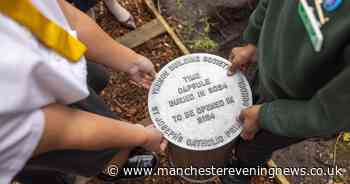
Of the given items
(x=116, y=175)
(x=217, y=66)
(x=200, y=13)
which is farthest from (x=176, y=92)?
(x=200, y=13)

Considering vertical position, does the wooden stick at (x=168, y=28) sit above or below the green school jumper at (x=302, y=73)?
below

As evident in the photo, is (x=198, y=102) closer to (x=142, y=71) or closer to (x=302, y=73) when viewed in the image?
(x=142, y=71)

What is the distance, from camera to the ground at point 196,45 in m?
1.94

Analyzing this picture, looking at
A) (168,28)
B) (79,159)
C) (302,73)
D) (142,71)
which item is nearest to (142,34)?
(168,28)

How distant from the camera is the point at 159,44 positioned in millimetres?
2193

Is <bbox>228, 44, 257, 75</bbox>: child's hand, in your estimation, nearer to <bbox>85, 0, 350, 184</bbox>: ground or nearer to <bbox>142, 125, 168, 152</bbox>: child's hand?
<bbox>142, 125, 168, 152</bbox>: child's hand

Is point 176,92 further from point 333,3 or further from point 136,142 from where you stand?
point 333,3

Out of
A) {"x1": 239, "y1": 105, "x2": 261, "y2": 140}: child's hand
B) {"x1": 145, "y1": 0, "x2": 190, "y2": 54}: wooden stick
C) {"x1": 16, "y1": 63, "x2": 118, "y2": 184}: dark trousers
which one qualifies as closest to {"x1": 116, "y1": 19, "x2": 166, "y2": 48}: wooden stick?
{"x1": 145, "y1": 0, "x2": 190, "y2": 54}: wooden stick

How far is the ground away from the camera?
194cm

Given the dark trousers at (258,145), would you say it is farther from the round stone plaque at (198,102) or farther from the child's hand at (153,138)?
the child's hand at (153,138)

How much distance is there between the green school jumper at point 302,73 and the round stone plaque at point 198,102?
6.5 inches

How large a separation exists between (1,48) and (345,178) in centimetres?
168

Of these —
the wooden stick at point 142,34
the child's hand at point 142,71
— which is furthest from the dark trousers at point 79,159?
the wooden stick at point 142,34

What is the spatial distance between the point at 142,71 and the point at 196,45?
2.31ft
